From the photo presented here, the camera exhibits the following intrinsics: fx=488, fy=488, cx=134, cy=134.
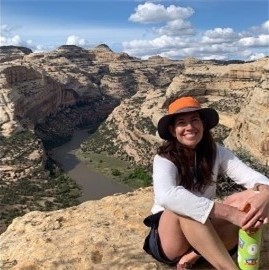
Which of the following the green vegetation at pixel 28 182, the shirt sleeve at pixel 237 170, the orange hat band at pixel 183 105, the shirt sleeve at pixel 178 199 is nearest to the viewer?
the shirt sleeve at pixel 178 199

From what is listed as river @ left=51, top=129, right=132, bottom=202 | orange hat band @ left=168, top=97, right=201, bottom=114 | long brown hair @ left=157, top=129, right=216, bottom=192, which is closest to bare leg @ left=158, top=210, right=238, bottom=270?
long brown hair @ left=157, top=129, right=216, bottom=192

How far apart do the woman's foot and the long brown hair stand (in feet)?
2.24

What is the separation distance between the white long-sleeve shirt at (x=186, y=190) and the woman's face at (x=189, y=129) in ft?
1.01

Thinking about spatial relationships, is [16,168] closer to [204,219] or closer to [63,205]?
[63,205]

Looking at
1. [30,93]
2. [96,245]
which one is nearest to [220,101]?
[30,93]

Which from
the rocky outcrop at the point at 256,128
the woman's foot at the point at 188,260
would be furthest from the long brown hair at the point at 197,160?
the rocky outcrop at the point at 256,128

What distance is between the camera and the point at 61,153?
62.6 meters

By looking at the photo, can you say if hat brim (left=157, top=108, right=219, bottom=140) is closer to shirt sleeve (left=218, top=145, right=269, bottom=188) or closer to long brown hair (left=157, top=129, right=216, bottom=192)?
long brown hair (left=157, top=129, right=216, bottom=192)

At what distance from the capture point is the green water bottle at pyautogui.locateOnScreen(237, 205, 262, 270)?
4.87 metres

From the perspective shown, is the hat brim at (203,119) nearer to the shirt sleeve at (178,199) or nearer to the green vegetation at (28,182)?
the shirt sleeve at (178,199)

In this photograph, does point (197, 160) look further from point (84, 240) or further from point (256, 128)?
point (256, 128)

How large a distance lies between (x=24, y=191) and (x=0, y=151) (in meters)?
9.30

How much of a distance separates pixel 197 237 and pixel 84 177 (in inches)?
1767

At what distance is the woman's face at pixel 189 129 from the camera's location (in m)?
5.14
